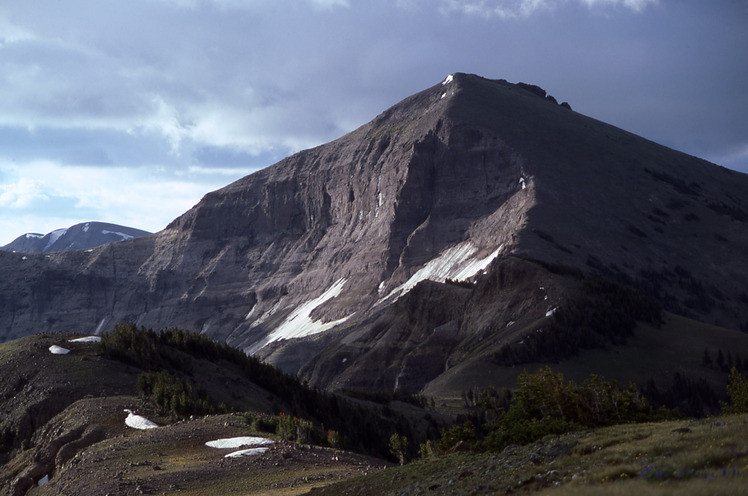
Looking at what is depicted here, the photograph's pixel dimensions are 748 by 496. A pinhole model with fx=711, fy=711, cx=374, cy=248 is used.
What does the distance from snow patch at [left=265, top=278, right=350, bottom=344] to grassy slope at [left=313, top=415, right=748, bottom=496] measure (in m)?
143

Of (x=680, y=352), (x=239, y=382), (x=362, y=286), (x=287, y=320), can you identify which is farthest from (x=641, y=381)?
(x=287, y=320)

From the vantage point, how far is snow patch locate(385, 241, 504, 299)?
471 feet

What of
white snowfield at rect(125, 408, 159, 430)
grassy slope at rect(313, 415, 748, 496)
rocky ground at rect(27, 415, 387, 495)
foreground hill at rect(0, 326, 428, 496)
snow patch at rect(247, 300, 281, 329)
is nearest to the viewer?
grassy slope at rect(313, 415, 748, 496)

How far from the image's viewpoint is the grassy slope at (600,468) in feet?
37.6

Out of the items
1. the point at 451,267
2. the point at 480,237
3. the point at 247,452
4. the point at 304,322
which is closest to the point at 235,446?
the point at 247,452

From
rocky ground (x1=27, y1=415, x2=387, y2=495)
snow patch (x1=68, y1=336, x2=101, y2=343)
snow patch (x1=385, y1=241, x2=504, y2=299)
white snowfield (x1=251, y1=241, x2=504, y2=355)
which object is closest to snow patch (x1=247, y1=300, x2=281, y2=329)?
white snowfield (x1=251, y1=241, x2=504, y2=355)

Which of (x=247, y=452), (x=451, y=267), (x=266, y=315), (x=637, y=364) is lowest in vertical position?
(x=637, y=364)

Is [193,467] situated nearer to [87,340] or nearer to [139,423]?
[139,423]

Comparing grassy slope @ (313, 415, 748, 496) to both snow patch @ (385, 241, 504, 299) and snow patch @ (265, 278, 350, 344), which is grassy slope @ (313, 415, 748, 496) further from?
snow patch @ (265, 278, 350, 344)

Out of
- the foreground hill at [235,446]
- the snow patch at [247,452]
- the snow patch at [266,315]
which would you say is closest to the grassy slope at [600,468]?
the foreground hill at [235,446]

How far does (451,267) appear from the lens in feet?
502

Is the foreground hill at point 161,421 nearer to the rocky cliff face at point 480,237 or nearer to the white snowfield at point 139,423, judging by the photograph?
the white snowfield at point 139,423

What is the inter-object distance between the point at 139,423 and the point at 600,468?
28821mm

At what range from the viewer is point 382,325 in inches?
4557
